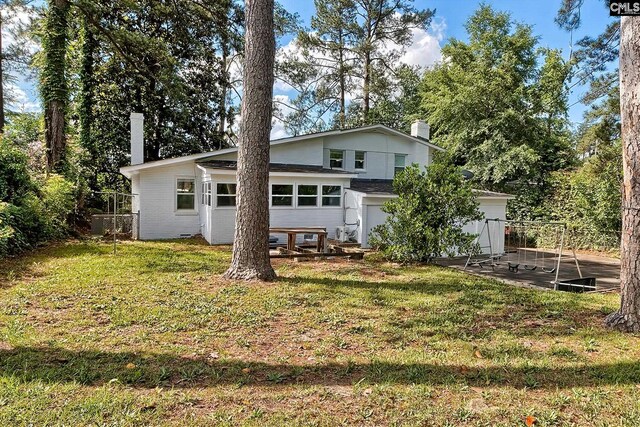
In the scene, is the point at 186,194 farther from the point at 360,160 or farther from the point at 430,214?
the point at 430,214

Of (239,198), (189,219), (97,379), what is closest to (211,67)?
(189,219)

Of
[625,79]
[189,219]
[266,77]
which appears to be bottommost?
[189,219]

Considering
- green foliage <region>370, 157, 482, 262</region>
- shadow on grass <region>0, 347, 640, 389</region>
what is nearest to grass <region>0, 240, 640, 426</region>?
shadow on grass <region>0, 347, 640, 389</region>

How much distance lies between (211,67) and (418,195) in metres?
19.9

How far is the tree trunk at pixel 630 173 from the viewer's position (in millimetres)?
4680

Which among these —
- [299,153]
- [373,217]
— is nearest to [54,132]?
[299,153]

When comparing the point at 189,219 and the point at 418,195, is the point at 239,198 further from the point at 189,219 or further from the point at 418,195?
the point at 189,219

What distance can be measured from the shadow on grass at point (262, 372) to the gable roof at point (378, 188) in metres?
11.6

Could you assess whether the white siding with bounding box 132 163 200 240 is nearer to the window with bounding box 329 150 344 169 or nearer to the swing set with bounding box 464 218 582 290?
the window with bounding box 329 150 344 169

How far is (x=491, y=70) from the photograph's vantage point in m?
23.8

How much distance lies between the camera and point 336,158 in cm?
1917

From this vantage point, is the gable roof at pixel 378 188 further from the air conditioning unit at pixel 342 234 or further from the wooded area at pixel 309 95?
the wooded area at pixel 309 95

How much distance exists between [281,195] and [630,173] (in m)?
11.8

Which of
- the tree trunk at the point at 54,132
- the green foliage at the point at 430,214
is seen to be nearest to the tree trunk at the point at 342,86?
the tree trunk at the point at 54,132
